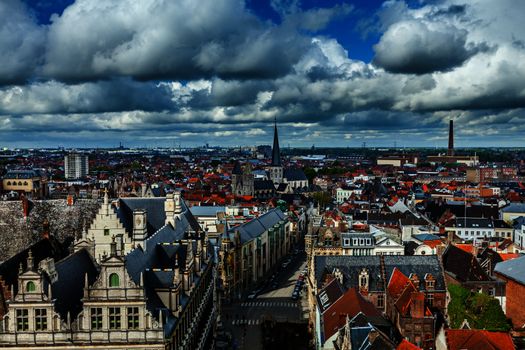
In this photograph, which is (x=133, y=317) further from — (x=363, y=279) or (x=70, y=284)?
(x=363, y=279)

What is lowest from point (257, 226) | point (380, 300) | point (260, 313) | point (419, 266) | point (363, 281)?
point (260, 313)

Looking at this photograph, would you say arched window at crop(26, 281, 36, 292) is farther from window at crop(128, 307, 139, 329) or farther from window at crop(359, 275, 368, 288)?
window at crop(359, 275, 368, 288)

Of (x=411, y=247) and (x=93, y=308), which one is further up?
(x=93, y=308)

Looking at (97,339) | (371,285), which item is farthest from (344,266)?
(97,339)

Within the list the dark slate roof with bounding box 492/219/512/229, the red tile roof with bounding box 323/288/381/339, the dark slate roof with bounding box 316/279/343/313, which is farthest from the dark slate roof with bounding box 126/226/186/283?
the dark slate roof with bounding box 492/219/512/229

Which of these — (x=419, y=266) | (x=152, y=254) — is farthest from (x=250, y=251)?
(x=152, y=254)

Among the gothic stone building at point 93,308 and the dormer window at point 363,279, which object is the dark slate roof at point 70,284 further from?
the dormer window at point 363,279
